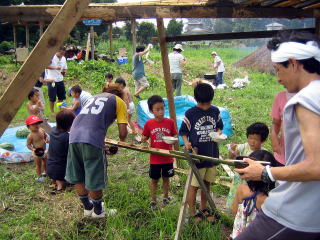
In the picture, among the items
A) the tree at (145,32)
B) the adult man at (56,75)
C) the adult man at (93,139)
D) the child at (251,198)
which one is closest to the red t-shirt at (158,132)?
the adult man at (93,139)

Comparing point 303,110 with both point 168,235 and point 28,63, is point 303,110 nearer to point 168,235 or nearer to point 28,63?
point 28,63

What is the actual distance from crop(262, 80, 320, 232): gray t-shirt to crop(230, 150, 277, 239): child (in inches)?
19.2

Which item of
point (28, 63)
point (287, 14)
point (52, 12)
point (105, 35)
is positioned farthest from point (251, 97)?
point (105, 35)

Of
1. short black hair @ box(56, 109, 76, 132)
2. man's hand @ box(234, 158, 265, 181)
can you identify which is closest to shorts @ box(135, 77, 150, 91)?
short black hair @ box(56, 109, 76, 132)

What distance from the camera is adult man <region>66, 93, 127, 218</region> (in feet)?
10.5

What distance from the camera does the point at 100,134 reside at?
10.6 ft

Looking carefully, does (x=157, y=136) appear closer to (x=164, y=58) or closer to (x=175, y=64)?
(x=164, y=58)

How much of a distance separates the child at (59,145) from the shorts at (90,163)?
2.68 feet

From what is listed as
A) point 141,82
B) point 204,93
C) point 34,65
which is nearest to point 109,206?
point 204,93

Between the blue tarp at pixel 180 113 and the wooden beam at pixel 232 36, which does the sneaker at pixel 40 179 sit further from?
the wooden beam at pixel 232 36

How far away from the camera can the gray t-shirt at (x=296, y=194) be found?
1520mm

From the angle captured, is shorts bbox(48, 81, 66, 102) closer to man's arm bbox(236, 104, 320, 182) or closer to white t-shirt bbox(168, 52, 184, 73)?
white t-shirt bbox(168, 52, 184, 73)

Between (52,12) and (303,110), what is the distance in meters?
Answer: 2.12

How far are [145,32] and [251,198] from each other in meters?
26.2
